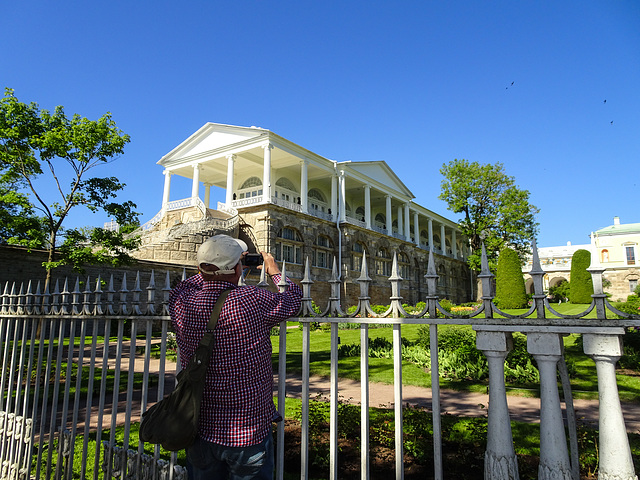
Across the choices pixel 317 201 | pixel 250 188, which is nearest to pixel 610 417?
pixel 250 188

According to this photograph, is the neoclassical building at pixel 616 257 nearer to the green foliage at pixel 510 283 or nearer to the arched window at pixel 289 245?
the green foliage at pixel 510 283

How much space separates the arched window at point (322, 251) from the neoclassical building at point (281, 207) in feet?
0.23

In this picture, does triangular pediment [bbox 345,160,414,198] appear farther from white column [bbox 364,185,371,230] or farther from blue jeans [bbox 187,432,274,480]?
blue jeans [bbox 187,432,274,480]

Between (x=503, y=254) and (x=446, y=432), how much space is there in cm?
2758

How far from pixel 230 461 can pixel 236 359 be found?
1.79ft

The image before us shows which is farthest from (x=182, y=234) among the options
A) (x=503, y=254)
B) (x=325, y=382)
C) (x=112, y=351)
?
(x=503, y=254)

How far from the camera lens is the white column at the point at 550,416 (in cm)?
193

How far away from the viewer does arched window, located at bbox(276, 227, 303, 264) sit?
2593 cm

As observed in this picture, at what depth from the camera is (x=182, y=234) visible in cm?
2105

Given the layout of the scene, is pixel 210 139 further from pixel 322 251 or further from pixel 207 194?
pixel 322 251

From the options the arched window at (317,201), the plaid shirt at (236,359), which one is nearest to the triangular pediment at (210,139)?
the arched window at (317,201)

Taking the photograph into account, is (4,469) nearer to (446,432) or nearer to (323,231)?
(446,432)

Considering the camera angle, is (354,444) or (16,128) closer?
(354,444)

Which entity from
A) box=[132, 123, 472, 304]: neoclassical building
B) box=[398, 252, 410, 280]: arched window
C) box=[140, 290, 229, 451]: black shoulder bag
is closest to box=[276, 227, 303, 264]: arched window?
box=[132, 123, 472, 304]: neoclassical building
